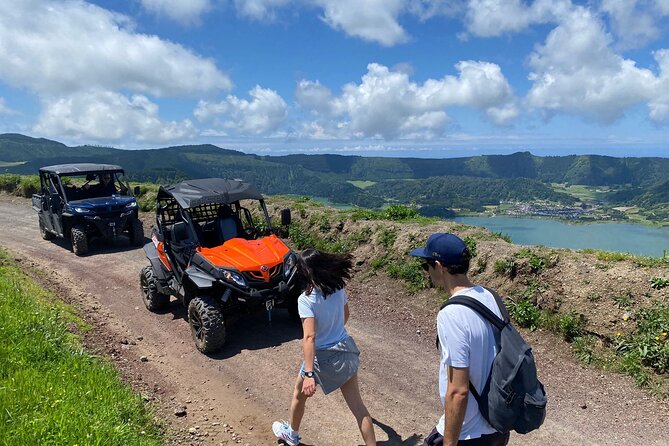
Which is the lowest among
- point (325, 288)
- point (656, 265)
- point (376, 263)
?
point (376, 263)

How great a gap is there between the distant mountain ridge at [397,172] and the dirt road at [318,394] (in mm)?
14450

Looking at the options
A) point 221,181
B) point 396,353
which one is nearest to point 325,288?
point 396,353

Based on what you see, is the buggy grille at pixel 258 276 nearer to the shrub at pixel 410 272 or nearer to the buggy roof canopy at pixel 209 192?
the buggy roof canopy at pixel 209 192

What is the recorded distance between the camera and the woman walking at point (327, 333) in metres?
4.19

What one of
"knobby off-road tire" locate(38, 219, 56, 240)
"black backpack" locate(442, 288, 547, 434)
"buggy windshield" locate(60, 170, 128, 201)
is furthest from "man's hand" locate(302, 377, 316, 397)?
"knobby off-road tire" locate(38, 219, 56, 240)

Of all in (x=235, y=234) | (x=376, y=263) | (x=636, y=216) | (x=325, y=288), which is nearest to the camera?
(x=325, y=288)

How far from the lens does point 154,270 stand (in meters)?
8.95

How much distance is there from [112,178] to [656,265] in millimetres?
15787

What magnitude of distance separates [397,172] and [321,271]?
396 feet

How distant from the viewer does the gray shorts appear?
14.2 feet

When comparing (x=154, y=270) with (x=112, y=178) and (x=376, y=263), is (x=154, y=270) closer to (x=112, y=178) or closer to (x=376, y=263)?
(x=376, y=263)

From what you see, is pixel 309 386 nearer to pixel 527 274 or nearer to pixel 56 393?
pixel 56 393

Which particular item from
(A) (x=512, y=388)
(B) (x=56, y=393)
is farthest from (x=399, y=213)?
(A) (x=512, y=388)

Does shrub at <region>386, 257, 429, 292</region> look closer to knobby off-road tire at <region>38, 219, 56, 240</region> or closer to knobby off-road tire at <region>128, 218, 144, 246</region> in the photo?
knobby off-road tire at <region>128, 218, 144, 246</region>
